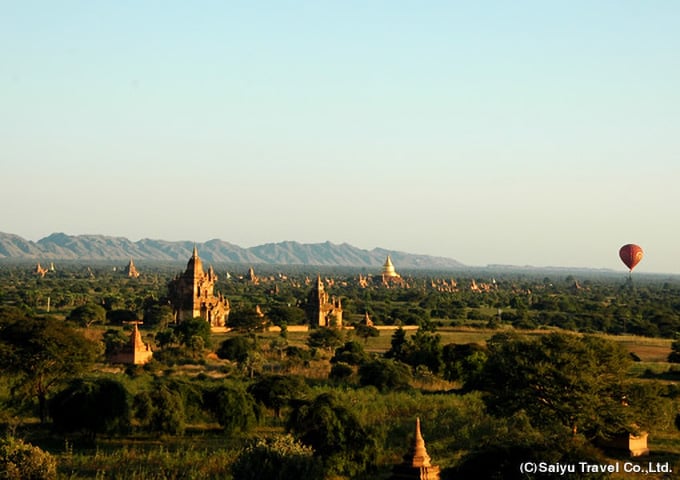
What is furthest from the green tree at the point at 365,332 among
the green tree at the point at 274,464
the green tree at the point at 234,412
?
the green tree at the point at 274,464

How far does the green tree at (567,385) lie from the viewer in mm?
31734

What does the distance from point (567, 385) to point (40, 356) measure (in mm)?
22650

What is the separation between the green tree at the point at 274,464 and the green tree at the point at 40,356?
62.0 ft

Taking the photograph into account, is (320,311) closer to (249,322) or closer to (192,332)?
(249,322)

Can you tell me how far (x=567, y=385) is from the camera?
108ft

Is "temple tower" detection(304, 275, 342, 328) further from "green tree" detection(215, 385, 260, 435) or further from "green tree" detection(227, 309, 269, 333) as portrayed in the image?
"green tree" detection(215, 385, 260, 435)

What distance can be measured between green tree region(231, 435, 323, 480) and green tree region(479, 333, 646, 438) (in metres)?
10.3

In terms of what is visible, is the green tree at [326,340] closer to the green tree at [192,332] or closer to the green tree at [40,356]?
the green tree at [192,332]

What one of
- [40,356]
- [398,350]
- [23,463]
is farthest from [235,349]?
A: [23,463]

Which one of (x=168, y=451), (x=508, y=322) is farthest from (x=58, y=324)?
(x=508, y=322)

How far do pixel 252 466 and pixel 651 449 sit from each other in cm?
1535

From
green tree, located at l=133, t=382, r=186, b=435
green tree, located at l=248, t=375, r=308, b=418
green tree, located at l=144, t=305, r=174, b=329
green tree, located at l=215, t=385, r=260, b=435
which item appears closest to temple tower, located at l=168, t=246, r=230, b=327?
green tree, located at l=144, t=305, r=174, b=329

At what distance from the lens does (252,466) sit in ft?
78.5

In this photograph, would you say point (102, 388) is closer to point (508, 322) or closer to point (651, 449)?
point (651, 449)
